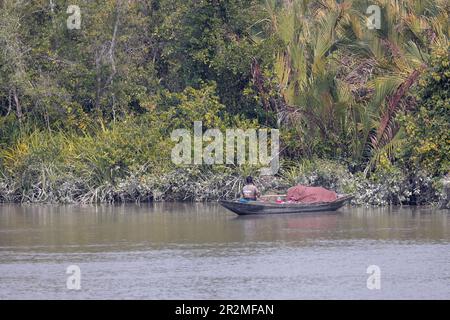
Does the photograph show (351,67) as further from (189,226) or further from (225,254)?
(225,254)

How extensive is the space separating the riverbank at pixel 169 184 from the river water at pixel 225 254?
2.04 meters

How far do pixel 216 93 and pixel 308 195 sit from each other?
300 inches

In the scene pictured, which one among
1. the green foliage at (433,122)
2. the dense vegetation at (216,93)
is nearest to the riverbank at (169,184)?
the dense vegetation at (216,93)

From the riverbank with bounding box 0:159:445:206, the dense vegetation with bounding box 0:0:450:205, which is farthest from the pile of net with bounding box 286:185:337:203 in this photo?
the riverbank with bounding box 0:159:445:206

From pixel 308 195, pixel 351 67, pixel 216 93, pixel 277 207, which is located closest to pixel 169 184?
pixel 216 93

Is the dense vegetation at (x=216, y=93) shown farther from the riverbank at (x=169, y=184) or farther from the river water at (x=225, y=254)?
the river water at (x=225, y=254)

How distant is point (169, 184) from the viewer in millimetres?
35062

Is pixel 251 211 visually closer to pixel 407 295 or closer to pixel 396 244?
pixel 396 244

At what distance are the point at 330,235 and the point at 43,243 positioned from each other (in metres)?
6.52

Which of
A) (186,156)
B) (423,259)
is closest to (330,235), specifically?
(423,259)

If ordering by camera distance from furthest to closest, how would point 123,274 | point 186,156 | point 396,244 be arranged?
point 186,156
point 396,244
point 123,274

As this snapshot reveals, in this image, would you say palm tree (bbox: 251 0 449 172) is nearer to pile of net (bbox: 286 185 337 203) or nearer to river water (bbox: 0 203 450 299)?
pile of net (bbox: 286 185 337 203)

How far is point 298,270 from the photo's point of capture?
21.3m

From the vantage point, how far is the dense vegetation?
33.1 m
